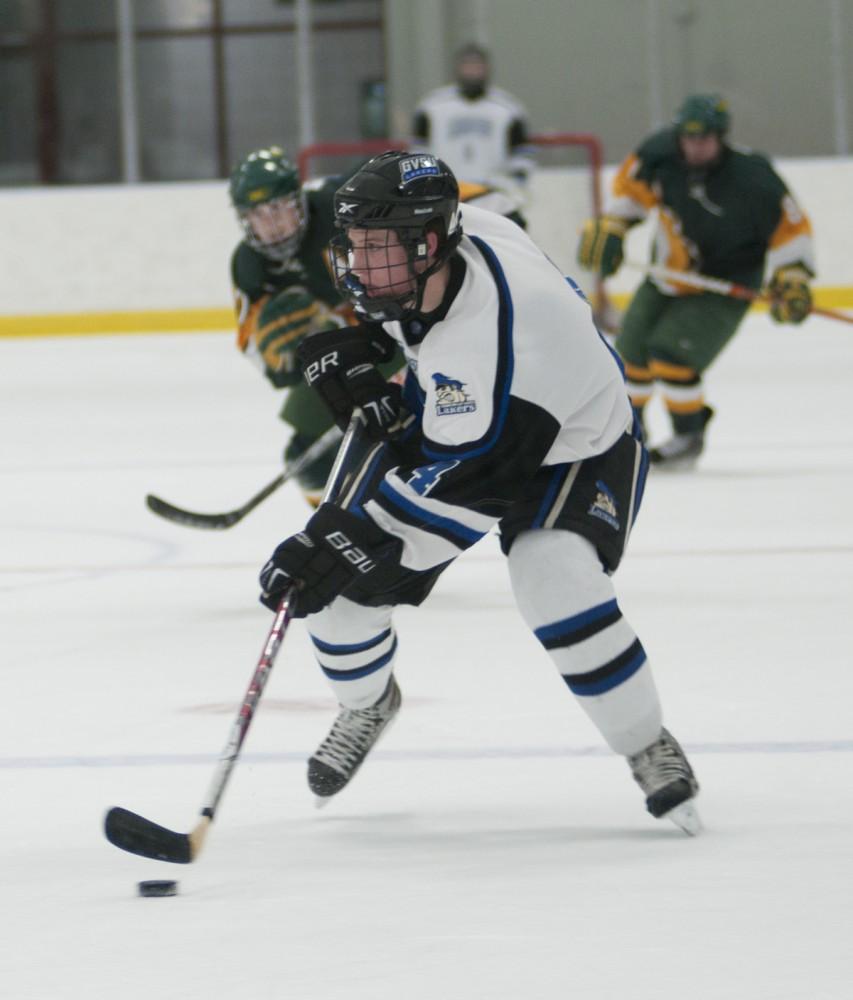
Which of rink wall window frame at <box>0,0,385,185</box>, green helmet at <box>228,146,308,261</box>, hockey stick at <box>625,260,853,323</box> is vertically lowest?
hockey stick at <box>625,260,853,323</box>

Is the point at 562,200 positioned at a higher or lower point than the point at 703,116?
lower

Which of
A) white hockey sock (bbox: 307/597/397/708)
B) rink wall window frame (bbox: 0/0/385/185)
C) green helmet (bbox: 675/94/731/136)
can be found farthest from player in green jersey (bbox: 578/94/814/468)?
rink wall window frame (bbox: 0/0/385/185)

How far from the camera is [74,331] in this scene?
30.6ft

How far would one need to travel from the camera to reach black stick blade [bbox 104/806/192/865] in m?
1.95

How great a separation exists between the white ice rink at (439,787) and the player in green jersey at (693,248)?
77 centimetres

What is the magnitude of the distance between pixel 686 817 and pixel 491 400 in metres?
0.48

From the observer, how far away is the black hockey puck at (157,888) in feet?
6.21

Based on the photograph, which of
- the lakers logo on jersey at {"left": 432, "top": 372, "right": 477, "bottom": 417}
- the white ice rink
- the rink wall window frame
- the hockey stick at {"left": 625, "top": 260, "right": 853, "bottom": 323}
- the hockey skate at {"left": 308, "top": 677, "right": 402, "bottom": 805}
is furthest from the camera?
the rink wall window frame

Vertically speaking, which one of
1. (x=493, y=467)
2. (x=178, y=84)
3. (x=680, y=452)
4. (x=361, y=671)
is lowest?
(x=680, y=452)

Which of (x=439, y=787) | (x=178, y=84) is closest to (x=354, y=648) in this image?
(x=439, y=787)

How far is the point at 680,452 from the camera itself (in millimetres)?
5504

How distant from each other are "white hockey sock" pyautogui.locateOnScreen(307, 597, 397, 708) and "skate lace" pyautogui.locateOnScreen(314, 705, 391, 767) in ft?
0.07

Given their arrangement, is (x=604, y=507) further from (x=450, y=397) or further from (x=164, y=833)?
(x=164, y=833)

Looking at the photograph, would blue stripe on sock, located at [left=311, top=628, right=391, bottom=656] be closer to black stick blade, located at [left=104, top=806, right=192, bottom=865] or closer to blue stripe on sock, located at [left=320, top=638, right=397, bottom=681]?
blue stripe on sock, located at [left=320, top=638, right=397, bottom=681]
